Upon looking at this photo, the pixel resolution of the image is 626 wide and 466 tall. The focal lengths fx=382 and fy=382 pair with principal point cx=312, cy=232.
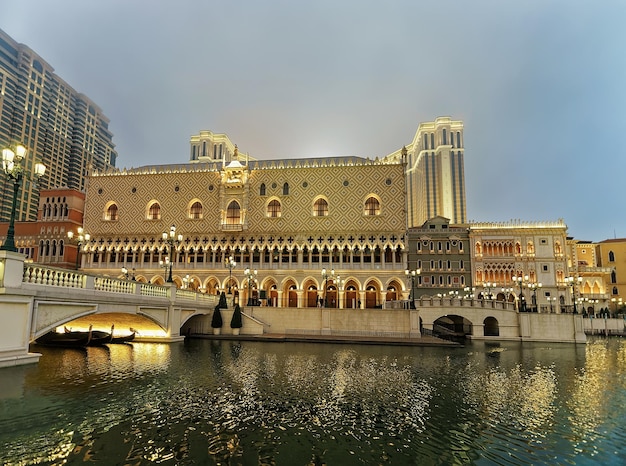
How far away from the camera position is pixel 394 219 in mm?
40469

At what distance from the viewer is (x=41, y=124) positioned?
85125 mm

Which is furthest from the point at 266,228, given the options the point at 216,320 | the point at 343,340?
the point at 343,340

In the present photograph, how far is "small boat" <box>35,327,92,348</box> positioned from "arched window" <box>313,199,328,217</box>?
1049 inches

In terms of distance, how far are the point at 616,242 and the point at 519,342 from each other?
48533 millimetres

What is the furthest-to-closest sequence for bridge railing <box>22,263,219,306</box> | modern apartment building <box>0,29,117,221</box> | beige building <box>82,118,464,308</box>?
1. modern apartment building <box>0,29,117,221</box>
2. beige building <box>82,118,464,308</box>
3. bridge railing <box>22,263,219,306</box>

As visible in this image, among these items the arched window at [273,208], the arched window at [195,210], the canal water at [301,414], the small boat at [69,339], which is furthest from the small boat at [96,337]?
the arched window at [195,210]

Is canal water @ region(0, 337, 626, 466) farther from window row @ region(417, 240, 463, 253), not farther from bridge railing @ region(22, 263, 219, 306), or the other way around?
window row @ region(417, 240, 463, 253)

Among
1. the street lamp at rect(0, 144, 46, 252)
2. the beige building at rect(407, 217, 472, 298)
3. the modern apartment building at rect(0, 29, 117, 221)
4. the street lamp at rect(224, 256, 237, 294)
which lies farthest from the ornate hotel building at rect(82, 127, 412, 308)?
the modern apartment building at rect(0, 29, 117, 221)

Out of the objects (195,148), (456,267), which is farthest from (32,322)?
(195,148)

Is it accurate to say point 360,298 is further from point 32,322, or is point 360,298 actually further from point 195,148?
point 195,148

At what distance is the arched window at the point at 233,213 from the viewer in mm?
43219

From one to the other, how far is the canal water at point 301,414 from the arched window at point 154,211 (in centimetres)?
3001

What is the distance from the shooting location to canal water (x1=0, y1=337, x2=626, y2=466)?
260 inches

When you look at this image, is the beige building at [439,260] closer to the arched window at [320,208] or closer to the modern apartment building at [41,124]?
the arched window at [320,208]
